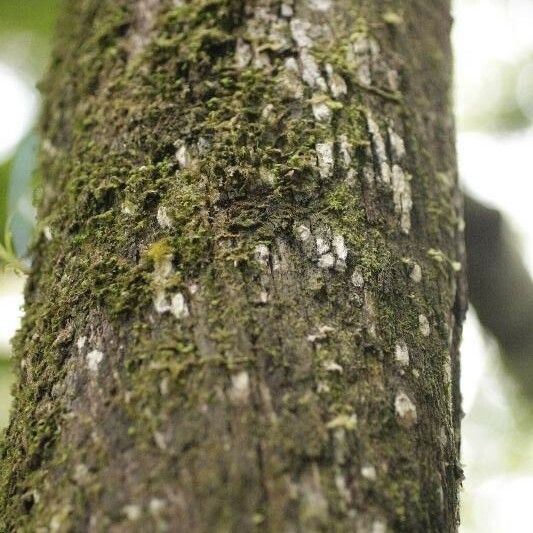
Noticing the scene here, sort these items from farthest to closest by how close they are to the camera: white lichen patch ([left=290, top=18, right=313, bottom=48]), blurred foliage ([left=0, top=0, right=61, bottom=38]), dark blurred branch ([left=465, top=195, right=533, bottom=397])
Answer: blurred foliage ([left=0, top=0, right=61, bottom=38]) → dark blurred branch ([left=465, top=195, right=533, bottom=397]) → white lichen patch ([left=290, top=18, right=313, bottom=48])

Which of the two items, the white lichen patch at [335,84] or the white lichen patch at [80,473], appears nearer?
the white lichen patch at [80,473]

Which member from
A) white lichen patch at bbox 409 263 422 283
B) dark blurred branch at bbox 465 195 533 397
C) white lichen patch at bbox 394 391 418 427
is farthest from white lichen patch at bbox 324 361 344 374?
dark blurred branch at bbox 465 195 533 397

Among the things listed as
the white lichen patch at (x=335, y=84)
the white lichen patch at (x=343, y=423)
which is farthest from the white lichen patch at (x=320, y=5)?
the white lichen patch at (x=343, y=423)

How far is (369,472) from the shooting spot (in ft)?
3.82

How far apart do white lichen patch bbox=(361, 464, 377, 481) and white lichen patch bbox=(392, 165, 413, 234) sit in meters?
0.61

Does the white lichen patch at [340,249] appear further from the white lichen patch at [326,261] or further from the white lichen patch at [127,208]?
the white lichen patch at [127,208]

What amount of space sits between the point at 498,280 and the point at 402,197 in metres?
1.44

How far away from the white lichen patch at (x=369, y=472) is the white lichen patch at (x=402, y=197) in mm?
609

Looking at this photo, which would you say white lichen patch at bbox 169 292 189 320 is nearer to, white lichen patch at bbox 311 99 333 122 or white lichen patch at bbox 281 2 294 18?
white lichen patch at bbox 311 99 333 122

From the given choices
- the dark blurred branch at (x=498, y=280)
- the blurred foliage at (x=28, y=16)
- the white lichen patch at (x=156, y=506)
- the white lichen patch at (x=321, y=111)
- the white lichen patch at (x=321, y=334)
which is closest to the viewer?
the white lichen patch at (x=156, y=506)

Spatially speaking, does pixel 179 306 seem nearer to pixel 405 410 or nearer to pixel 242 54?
pixel 405 410

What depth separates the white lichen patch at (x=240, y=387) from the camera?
1.18 metres

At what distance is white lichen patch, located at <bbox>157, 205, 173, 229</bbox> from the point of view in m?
1.44

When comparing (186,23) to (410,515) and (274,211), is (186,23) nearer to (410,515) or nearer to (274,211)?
(274,211)
